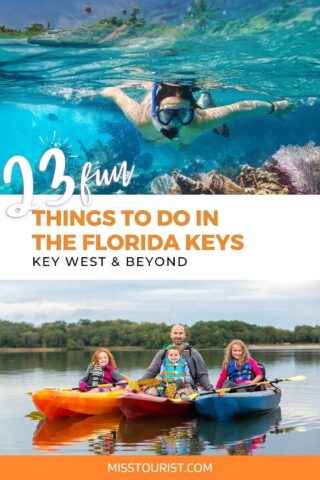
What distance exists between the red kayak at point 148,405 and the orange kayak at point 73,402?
1.06ft

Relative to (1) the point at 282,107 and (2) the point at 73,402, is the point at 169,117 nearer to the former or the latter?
(1) the point at 282,107

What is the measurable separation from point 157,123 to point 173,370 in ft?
10.7

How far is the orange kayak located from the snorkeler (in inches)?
130

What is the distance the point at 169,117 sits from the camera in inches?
395

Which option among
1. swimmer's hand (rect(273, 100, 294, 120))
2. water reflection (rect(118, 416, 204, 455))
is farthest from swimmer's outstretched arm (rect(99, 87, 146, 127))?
water reflection (rect(118, 416, 204, 455))

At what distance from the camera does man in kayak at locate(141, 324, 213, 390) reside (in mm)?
8211

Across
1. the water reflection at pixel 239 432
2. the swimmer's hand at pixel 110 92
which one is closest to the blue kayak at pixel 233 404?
the water reflection at pixel 239 432

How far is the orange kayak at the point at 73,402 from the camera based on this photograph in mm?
8328

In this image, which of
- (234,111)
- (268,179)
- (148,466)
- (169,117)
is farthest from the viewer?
(268,179)

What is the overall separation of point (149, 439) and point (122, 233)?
1.76 metres

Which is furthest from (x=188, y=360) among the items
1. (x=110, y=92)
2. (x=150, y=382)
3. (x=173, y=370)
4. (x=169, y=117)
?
(x=110, y=92)

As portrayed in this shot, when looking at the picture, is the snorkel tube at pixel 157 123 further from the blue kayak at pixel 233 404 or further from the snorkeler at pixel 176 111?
the blue kayak at pixel 233 404

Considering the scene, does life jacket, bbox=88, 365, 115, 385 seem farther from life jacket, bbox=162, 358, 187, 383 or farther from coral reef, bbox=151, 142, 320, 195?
coral reef, bbox=151, 142, 320, 195

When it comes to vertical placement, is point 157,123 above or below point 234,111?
below
